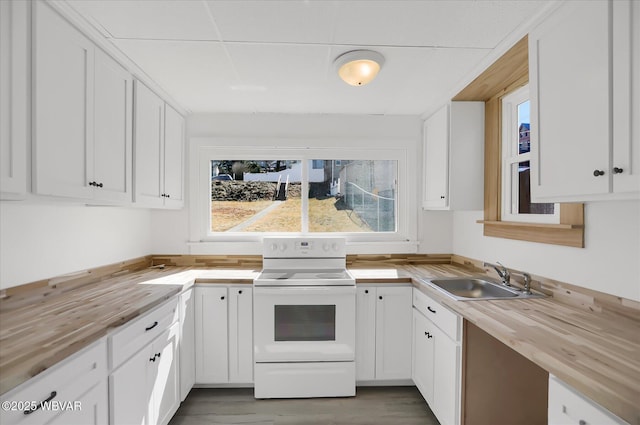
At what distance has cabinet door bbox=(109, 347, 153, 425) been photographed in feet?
4.35

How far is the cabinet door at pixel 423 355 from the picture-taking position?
6.57 ft

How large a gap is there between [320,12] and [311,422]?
235cm

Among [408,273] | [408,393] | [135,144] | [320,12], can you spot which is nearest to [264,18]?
[320,12]

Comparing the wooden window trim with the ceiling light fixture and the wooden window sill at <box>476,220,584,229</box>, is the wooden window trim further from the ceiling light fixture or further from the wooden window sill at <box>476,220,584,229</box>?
the ceiling light fixture

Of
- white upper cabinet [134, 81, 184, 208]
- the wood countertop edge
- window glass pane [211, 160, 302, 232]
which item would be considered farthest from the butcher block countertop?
window glass pane [211, 160, 302, 232]

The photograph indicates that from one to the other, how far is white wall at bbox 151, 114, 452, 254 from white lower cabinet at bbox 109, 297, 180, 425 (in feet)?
3.37

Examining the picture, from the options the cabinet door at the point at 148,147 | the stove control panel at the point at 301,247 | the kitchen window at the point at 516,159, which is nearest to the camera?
the cabinet door at the point at 148,147

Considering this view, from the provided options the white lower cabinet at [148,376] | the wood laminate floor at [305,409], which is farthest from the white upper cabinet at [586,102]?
the white lower cabinet at [148,376]

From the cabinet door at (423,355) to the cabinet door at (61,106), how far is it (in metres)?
2.13

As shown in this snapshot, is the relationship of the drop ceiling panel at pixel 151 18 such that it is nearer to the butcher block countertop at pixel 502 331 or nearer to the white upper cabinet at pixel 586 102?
the butcher block countertop at pixel 502 331

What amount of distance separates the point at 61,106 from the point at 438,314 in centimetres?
222

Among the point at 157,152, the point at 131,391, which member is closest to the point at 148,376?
the point at 131,391

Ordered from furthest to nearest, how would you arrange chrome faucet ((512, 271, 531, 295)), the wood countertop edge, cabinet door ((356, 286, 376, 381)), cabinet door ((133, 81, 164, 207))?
cabinet door ((356, 286, 376, 381)), cabinet door ((133, 81, 164, 207)), chrome faucet ((512, 271, 531, 295)), the wood countertop edge

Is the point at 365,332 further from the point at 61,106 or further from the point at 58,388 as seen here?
the point at 61,106
